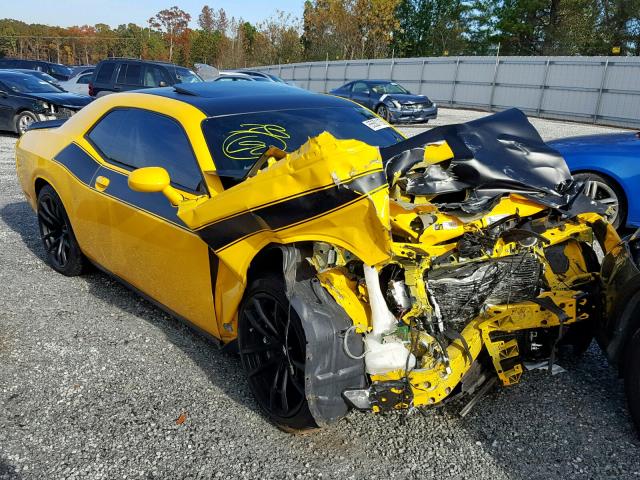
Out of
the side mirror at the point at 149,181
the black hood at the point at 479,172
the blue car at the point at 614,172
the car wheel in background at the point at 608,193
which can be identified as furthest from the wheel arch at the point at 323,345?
the car wheel in background at the point at 608,193

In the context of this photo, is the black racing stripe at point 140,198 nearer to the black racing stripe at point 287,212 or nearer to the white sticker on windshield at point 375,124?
the black racing stripe at point 287,212

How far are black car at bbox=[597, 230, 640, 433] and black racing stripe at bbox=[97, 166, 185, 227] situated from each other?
7.16ft

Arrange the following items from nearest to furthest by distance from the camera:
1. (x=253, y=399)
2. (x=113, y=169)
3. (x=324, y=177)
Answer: (x=324, y=177) < (x=253, y=399) < (x=113, y=169)

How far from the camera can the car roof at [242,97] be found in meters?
3.54

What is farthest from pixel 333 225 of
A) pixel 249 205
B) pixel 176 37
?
pixel 176 37

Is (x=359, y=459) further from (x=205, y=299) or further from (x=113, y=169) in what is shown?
(x=113, y=169)

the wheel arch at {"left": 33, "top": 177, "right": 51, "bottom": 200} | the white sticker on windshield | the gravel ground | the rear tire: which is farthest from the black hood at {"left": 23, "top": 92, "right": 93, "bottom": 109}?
the rear tire

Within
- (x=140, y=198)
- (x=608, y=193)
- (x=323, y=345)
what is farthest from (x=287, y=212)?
(x=608, y=193)

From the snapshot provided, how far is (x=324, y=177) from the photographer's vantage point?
7.30 feet

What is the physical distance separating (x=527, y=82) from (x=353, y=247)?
23.6 meters

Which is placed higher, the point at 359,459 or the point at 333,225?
the point at 333,225

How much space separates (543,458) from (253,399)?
1410 mm

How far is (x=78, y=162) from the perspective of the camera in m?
4.13

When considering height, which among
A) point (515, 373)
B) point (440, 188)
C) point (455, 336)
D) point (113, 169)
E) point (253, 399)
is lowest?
point (253, 399)
